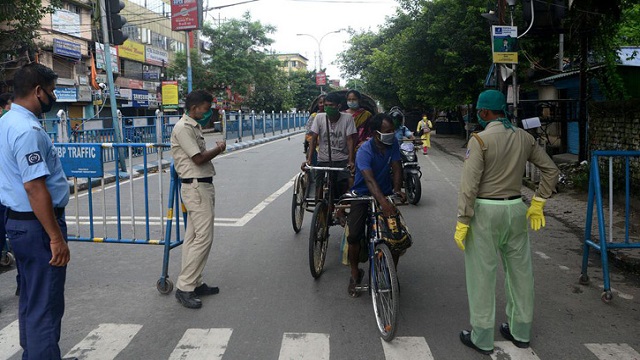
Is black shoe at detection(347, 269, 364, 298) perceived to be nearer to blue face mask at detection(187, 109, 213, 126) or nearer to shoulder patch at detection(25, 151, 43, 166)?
blue face mask at detection(187, 109, 213, 126)

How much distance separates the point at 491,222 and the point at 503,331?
0.96 meters

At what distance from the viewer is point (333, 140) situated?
22.3 feet

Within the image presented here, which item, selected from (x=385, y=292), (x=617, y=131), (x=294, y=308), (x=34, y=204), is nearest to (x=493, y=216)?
(x=385, y=292)

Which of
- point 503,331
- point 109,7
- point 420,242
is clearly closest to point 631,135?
point 420,242

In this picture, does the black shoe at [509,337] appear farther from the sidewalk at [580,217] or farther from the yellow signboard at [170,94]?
the yellow signboard at [170,94]

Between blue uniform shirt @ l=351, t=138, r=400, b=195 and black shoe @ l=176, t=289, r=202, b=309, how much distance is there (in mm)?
1740

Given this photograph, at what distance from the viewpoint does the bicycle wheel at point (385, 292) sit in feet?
12.9

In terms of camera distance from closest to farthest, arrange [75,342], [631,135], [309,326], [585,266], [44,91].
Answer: [44,91], [75,342], [309,326], [585,266], [631,135]

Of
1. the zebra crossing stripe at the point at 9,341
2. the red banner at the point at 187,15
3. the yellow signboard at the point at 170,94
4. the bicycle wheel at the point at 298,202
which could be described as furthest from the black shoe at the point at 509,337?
the red banner at the point at 187,15

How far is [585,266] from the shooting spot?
218 inches

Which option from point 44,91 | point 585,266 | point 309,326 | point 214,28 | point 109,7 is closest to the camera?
point 44,91

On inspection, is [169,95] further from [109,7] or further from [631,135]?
[631,135]

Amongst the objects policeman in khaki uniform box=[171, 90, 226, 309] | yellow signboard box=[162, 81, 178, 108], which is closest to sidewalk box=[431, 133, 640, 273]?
policeman in khaki uniform box=[171, 90, 226, 309]

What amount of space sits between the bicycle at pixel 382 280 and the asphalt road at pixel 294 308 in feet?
0.44
